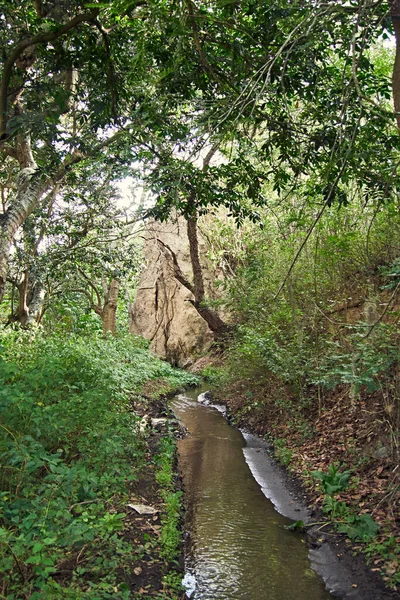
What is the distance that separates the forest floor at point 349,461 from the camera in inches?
193

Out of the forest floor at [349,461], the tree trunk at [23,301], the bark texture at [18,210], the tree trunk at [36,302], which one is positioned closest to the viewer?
the forest floor at [349,461]

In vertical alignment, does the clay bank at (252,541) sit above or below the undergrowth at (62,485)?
below

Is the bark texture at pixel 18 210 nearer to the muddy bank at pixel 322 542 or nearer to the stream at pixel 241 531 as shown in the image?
the stream at pixel 241 531

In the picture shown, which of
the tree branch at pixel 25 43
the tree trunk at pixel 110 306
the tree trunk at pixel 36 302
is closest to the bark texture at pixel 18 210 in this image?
the tree branch at pixel 25 43

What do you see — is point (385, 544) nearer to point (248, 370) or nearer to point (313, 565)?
point (313, 565)

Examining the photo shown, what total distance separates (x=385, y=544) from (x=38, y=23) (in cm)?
769

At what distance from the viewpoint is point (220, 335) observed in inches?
648

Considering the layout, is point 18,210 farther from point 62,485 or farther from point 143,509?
point 62,485

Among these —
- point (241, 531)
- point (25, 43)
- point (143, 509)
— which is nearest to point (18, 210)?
point (25, 43)

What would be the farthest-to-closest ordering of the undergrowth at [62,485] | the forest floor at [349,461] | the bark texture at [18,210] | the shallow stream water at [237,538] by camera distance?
the bark texture at [18,210], the forest floor at [349,461], the shallow stream water at [237,538], the undergrowth at [62,485]

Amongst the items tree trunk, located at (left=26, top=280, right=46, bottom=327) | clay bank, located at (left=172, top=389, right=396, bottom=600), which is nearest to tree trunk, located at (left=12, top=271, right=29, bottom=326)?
tree trunk, located at (left=26, top=280, right=46, bottom=327)

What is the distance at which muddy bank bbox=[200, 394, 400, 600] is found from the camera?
15.0 feet

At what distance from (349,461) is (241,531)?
1.91 m

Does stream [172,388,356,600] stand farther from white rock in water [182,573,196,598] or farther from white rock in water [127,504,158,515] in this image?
white rock in water [127,504,158,515]
